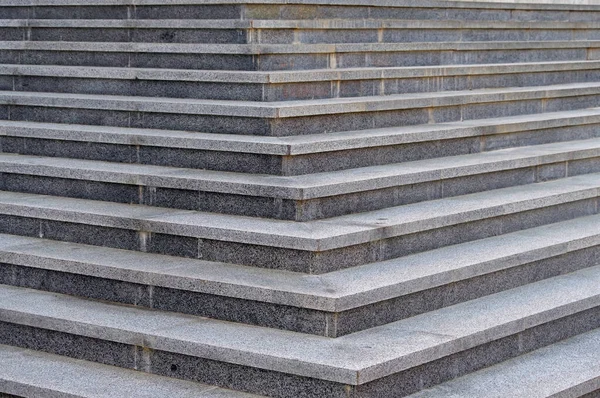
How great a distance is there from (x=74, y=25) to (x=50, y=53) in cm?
32

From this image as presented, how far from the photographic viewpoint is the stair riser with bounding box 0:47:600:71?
821 cm

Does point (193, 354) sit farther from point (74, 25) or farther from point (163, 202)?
point (74, 25)

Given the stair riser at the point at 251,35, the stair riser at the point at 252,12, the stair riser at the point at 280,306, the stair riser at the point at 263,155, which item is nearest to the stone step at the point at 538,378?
the stair riser at the point at 280,306

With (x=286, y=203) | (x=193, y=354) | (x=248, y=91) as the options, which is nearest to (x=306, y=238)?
(x=286, y=203)

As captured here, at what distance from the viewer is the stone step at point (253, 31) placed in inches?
Result: 332

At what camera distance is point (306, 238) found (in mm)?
6301

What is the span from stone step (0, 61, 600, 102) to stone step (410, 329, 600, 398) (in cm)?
262

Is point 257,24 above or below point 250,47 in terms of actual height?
above

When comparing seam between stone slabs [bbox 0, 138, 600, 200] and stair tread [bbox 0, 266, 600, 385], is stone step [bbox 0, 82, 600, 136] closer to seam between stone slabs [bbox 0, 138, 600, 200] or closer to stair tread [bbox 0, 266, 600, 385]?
seam between stone slabs [bbox 0, 138, 600, 200]

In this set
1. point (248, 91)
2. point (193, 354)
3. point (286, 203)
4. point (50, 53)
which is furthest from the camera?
point (50, 53)

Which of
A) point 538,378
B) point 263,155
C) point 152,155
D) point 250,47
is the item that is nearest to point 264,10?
point 250,47

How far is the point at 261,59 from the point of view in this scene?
8.09 meters

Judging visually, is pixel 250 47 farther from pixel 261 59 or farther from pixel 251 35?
pixel 251 35

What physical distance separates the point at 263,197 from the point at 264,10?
228 cm
